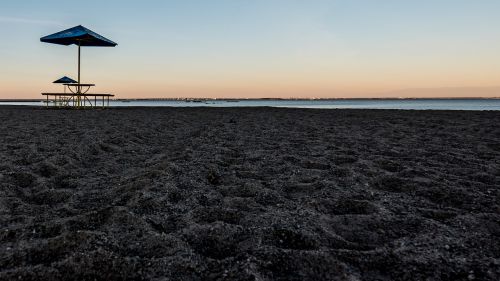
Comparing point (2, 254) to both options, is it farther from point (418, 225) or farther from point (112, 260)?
point (418, 225)

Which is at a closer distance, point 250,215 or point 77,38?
point 250,215

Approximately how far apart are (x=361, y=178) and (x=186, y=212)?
5.86 feet

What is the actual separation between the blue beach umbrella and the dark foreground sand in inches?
431

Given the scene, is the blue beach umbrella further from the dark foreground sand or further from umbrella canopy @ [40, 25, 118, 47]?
the dark foreground sand

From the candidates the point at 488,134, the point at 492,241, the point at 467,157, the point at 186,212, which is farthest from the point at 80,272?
the point at 488,134

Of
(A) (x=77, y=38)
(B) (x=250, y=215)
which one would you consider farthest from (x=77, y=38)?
(B) (x=250, y=215)

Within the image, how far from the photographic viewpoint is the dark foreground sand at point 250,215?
5.67ft

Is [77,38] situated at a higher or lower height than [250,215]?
higher

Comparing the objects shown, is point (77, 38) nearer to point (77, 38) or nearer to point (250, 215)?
point (77, 38)

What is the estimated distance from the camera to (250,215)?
8.07ft

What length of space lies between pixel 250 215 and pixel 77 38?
48.7 ft

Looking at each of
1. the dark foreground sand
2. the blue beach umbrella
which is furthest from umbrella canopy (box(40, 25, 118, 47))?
the dark foreground sand

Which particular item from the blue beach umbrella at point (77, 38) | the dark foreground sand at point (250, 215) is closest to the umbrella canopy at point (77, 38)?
the blue beach umbrella at point (77, 38)

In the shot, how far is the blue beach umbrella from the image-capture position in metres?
14.2
